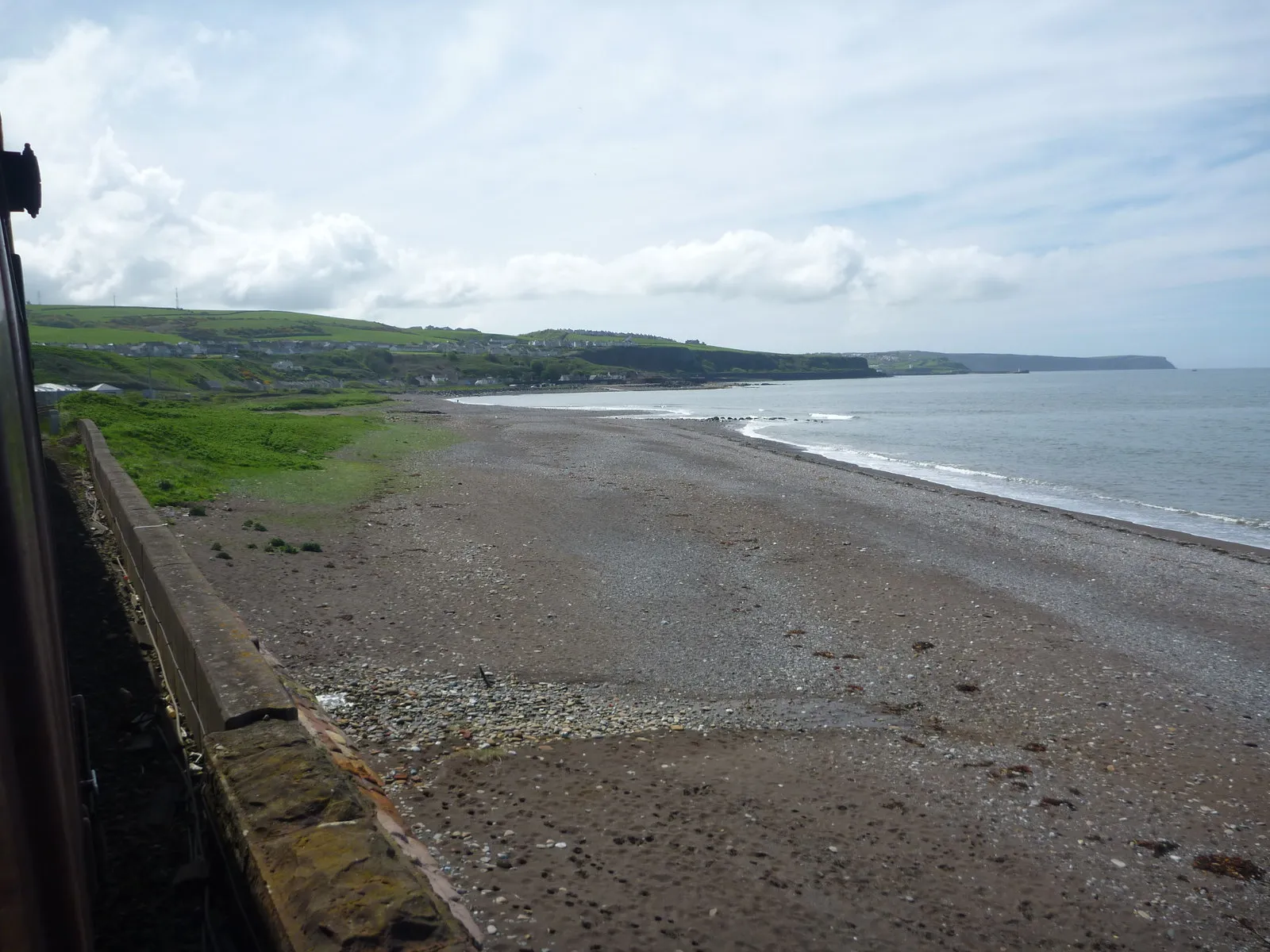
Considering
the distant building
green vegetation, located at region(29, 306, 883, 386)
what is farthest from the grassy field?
green vegetation, located at region(29, 306, 883, 386)

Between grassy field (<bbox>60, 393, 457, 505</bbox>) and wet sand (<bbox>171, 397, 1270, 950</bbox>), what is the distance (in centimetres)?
268

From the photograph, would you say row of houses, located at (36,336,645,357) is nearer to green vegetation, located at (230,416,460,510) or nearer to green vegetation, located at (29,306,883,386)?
green vegetation, located at (29,306,883,386)

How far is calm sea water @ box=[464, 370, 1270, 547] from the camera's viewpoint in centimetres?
2750

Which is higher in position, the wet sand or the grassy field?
the grassy field

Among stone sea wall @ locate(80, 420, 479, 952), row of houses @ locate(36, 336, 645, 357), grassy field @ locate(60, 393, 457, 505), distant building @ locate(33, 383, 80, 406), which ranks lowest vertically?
grassy field @ locate(60, 393, 457, 505)

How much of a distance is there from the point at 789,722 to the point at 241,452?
20.3m

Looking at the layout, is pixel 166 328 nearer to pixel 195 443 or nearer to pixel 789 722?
pixel 195 443

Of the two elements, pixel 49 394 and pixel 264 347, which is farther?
pixel 264 347

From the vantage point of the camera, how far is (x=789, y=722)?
8.47m

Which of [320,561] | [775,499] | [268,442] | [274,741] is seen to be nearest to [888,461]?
[775,499]

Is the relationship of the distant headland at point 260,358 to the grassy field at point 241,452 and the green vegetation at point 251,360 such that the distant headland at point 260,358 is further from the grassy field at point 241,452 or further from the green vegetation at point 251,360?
the grassy field at point 241,452

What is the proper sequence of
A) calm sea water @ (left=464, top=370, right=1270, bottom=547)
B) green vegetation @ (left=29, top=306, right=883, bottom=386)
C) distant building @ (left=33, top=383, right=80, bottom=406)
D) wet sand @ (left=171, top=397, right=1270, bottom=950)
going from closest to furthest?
wet sand @ (left=171, top=397, right=1270, bottom=950), calm sea water @ (left=464, top=370, right=1270, bottom=547), distant building @ (left=33, top=383, right=80, bottom=406), green vegetation @ (left=29, top=306, right=883, bottom=386)

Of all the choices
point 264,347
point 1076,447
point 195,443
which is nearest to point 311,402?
point 195,443

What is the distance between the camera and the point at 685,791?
268 inches
